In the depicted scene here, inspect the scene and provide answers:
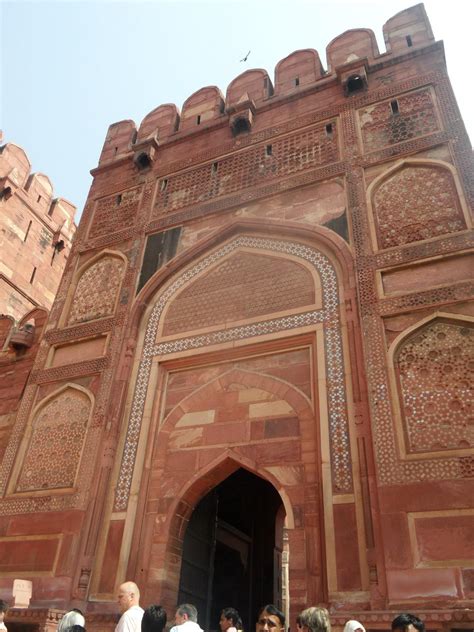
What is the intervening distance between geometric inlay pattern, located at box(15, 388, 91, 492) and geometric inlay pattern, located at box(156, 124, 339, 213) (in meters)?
2.87

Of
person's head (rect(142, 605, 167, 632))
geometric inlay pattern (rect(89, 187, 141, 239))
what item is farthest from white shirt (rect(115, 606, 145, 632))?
geometric inlay pattern (rect(89, 187, 141, 239))

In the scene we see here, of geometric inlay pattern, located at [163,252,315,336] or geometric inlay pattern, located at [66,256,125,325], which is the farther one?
geometric inlay pattern, located at [66,256,125,325]

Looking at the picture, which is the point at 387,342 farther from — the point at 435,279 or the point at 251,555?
the point at 251,555

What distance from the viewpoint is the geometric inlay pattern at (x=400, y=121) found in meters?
5.71

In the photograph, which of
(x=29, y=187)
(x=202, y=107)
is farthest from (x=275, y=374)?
(x=29, y=187)

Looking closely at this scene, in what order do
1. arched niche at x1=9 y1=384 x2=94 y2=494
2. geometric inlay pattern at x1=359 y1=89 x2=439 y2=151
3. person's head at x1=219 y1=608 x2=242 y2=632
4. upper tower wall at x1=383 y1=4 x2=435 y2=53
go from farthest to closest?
upper tower wall at x1=383 y1=4 x2=435 y2=53, geometric inlay pattern at x1=359 y1=89 x2=439 y2=151, arched niche at x1=9 y1=384 x2=94 y2=494, person's head at x1=219 y1=608 x2=242 y2=632

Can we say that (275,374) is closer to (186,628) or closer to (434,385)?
(434,385)

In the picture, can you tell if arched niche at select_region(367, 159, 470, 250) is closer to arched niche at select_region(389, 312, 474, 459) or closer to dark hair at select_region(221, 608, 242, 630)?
arched niche at select_region(389, 312, 474, 459)

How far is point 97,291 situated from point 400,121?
4.10m

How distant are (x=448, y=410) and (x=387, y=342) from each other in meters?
0.76

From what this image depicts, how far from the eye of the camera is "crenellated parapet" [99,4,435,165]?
6.64m

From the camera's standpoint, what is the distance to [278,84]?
7645 millimetres

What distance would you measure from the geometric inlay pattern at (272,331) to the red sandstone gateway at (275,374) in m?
0.02

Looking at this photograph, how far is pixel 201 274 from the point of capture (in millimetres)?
6082
